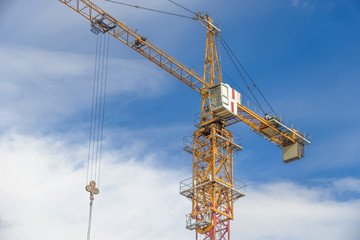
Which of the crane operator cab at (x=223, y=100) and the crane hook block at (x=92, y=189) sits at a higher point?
the crane operator cab at (x=223, y=100)

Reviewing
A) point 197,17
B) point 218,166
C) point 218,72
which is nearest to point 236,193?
point 218,166

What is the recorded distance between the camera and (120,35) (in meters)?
89.2

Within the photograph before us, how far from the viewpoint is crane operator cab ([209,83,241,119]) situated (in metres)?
85.8

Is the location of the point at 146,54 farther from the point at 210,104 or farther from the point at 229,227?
the point at 229,227

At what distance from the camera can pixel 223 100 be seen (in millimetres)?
85750

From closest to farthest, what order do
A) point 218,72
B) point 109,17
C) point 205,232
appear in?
point 205,232 → point 109,17 → point 218,72

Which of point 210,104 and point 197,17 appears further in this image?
point 197,17

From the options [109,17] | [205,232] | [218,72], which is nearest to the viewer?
[205,232]

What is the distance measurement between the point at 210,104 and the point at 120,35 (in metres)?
12.7

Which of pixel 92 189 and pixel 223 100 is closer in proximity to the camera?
pixel 92 189

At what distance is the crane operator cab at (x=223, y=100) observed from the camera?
85.8 m

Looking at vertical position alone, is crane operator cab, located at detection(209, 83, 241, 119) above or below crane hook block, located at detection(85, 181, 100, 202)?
above

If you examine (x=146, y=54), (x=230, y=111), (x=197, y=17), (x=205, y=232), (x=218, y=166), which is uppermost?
(x=197, y=17)

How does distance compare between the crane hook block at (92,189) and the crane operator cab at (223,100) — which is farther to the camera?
the crane operator cab at (223,100)
